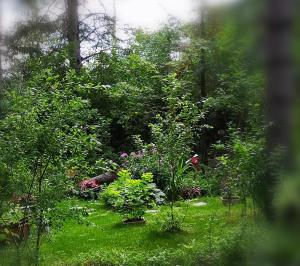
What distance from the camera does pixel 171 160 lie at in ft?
26.4

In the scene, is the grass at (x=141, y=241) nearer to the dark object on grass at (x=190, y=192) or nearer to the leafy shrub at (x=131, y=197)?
the leafy shrub at (x=131, y=197)

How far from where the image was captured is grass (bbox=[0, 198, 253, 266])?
552cm

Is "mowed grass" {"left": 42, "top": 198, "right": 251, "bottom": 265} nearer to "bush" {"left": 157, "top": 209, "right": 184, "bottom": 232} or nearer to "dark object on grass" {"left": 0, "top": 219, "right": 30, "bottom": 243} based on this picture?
"bush" {"left": 157, "top": 209, "right": 184, "bottom": 232}

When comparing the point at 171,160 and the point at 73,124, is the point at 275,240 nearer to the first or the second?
the point at 73,124

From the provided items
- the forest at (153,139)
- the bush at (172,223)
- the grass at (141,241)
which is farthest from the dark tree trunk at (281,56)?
the bush at (172,223)

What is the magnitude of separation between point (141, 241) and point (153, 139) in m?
2.17

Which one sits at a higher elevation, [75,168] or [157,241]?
[75,168]

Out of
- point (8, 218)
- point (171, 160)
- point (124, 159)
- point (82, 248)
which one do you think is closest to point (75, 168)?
point (8, 218)

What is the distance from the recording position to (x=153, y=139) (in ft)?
29.1

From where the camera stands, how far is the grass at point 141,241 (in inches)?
217

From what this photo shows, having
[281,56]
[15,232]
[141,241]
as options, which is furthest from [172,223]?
[281,56]

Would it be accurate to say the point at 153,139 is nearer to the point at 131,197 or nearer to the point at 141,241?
the point at 131,197

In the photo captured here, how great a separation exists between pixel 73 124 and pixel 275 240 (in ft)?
18.2

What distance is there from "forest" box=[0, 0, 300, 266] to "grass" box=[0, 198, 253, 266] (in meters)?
0.03
